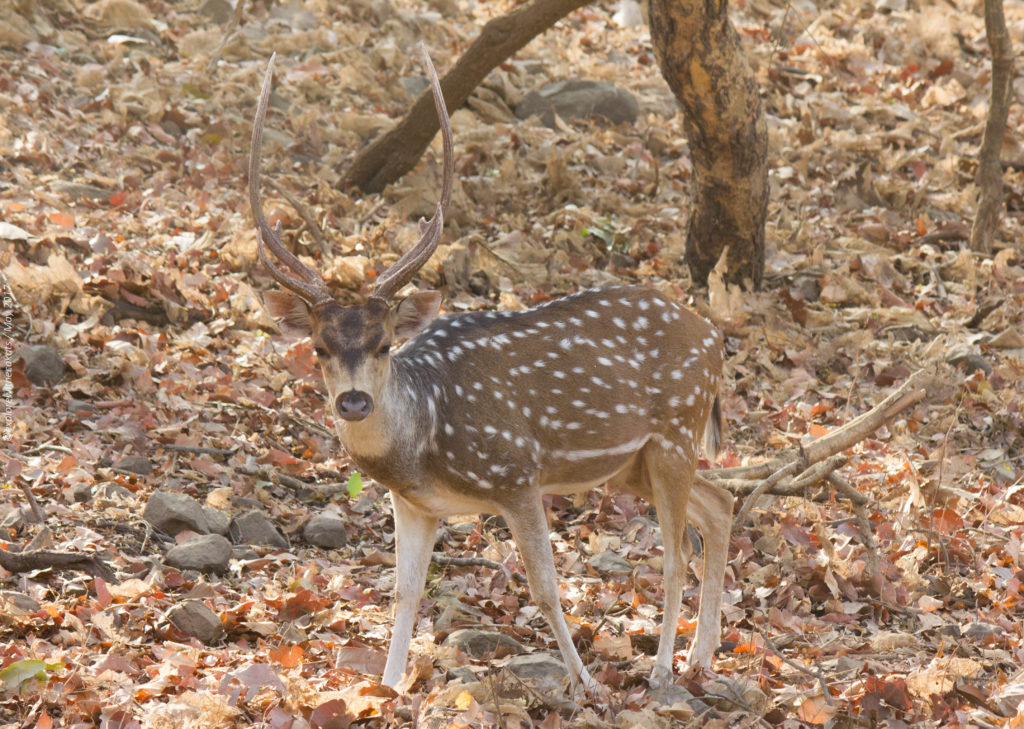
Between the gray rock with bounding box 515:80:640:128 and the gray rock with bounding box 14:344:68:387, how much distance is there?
7455 mm

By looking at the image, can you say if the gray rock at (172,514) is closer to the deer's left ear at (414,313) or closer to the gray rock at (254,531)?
the gray rock at (254,531)

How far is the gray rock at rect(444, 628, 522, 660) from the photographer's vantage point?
18.9 feet

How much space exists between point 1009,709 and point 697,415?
2107mm

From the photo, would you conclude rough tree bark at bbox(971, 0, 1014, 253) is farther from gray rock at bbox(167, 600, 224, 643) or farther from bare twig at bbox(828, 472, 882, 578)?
gray rock at bbox(167, 600, 224, 643)

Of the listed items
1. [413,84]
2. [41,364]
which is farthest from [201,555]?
[413,84]

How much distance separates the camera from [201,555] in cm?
622

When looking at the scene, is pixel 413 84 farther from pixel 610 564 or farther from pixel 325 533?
pixel 610 564

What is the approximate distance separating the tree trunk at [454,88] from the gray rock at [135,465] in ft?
16.7

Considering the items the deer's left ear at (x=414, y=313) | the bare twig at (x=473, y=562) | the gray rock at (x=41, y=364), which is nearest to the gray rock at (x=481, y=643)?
the bare twig at (x=473, y=562)

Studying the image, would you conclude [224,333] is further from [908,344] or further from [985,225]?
[985,225]

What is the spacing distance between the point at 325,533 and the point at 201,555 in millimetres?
919

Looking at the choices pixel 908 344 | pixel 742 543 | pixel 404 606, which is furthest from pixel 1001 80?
pixel 404 606

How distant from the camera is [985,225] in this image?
10.9m

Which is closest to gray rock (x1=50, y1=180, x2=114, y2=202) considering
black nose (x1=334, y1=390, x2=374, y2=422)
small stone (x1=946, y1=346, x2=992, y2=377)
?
black nose (x1=334, y1=390, x2=374, y2=422)
